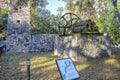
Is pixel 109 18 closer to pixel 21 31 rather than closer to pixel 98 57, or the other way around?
pixel 21 31

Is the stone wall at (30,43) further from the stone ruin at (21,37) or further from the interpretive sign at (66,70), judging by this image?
the interpretive sign at (66,70)

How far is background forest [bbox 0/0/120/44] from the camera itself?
1522 cm

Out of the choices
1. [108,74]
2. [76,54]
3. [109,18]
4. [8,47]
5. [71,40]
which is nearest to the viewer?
[108,74]

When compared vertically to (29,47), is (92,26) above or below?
above

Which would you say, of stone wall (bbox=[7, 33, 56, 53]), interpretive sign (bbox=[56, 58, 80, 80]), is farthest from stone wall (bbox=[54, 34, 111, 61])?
stone wall (bbox=[7, 33, 56, 53])

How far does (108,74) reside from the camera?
7.98 meters

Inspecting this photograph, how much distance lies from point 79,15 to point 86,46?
9574 mm

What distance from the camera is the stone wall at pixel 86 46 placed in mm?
11984

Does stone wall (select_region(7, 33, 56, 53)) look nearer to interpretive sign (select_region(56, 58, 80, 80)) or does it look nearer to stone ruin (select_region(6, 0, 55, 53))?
stone ruin (select_region(6, 0, 55, 53))

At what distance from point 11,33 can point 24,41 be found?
150 cm

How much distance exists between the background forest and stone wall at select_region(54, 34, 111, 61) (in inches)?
77.1

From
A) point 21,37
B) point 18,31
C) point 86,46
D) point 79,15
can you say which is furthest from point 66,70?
point 79,15

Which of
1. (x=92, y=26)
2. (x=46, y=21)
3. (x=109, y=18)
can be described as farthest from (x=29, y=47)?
(x=46, y=21)

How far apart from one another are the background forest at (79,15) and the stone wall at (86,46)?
6.43 ft
